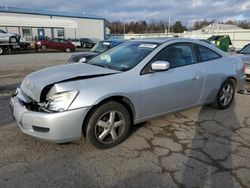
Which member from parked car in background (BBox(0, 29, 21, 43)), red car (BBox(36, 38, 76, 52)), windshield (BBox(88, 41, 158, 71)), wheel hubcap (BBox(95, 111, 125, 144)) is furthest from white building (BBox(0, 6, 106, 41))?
wheel hubcap (BBox(95, 111, 125, 144))

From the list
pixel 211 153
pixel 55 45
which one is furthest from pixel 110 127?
pixel 55 45

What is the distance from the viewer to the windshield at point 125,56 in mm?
3865

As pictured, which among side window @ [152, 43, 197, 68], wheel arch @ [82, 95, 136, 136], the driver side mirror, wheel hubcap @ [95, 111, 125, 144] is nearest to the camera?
wheel arch @ [82, 95, 136, 136]

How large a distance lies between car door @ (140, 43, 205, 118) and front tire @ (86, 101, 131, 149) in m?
0.37

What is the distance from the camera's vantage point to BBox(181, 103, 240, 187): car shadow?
2805 mm

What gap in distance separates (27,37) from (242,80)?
121 ft

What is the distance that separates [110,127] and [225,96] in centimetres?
301

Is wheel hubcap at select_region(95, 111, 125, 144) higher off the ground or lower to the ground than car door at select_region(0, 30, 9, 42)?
lower

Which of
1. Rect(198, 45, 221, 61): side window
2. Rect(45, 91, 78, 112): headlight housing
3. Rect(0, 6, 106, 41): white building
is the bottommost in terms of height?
Rect(45, 91, 78, 112): headlight housing

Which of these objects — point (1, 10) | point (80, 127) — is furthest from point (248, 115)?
point (1, 10)

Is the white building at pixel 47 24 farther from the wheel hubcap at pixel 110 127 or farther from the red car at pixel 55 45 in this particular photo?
the wheel hubcap at pixel 110 127

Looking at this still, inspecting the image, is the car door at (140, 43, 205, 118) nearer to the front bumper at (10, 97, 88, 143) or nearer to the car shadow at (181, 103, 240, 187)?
the car shadow at (181, 103, 240, 187)

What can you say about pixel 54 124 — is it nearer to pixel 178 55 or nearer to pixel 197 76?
pixel 178 55

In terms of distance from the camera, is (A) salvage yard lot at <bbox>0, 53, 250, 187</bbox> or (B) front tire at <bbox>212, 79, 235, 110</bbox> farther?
(B) front tire at <bbox>212, 79, 235, 110</bbox>
